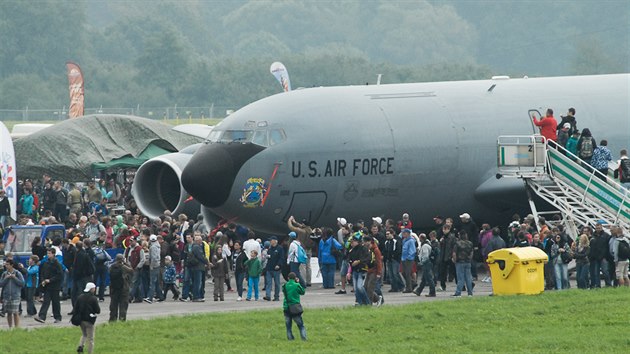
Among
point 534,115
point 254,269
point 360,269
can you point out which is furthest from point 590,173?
point 254,269

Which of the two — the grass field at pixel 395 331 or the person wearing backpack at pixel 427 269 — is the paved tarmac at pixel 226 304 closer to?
the person wearing backpack at pixel 427 269

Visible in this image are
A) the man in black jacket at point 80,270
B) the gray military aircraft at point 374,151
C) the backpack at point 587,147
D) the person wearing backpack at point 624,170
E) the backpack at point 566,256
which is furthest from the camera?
the backpack at point 587,147

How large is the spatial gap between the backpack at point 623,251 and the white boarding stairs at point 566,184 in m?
3.23

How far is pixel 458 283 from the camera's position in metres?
32.8

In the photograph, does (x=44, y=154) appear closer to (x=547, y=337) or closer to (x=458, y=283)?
(x=458, y=283)

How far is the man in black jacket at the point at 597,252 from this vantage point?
3219cm

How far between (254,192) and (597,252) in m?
8.82

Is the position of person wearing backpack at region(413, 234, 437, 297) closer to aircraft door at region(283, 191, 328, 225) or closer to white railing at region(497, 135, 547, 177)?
aircraft door at region(283, 191, 328, 225)

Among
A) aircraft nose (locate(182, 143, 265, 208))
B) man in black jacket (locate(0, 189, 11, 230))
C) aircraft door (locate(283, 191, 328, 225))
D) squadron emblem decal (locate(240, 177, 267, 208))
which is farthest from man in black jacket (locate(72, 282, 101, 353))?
man in black jacket (locate(0, 189, 11, 230))

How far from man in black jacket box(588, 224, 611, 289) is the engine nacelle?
44.2 feet

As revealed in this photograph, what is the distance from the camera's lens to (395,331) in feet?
88.0

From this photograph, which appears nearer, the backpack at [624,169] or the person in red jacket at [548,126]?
the backpack at [624,169]

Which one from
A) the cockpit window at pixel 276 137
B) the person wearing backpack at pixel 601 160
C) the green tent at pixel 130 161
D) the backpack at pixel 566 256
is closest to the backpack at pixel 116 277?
the cockpit window at pixel 276 137

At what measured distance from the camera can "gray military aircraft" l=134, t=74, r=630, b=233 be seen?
3662 centimetres
